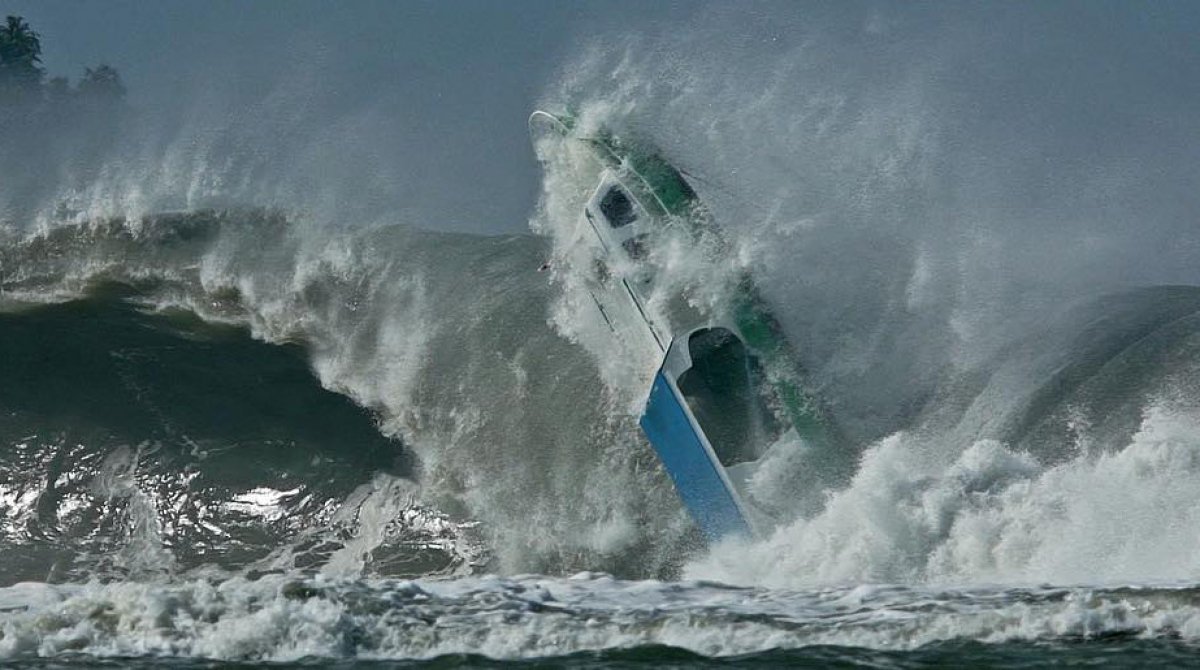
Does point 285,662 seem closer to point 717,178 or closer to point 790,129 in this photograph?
point 717,178

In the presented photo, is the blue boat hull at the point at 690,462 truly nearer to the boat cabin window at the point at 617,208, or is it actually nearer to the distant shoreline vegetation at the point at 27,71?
the boat cabin window at the point at 617,208

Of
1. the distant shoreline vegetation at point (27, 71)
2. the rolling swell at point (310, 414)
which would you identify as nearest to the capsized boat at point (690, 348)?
the rolling swell at point (310, 414)

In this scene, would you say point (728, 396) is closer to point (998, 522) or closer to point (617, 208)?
point (617, 208)

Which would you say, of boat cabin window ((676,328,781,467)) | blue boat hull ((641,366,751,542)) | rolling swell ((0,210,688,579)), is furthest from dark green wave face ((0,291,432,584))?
boat cabin window ((676,328,781,467))

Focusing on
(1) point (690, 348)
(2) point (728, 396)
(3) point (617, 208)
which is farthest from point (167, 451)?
(2) point (728, 396)

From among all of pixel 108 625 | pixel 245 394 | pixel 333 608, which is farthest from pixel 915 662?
pixel 245 394

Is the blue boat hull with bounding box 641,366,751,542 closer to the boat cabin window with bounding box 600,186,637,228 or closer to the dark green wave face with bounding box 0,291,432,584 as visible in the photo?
the boat cabin window with bounding box 600,186,637,228
